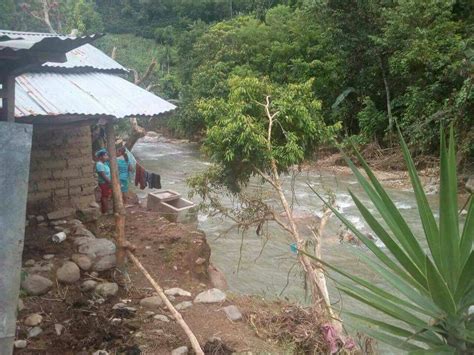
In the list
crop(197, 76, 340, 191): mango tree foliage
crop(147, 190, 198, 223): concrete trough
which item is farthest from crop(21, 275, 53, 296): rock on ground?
crop(147, 190, 198, 223): concrete trough

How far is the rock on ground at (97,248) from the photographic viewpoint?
20.0 feet

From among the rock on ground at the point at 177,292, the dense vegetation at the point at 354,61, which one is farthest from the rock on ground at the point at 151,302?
the dense vegetation at the point at 354,61

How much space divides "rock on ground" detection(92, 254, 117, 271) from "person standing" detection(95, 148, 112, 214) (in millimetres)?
2260

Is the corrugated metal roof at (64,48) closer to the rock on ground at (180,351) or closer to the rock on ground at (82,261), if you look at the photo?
the rock on ground at (82,261)

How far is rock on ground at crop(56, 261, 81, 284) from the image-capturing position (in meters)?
5.58

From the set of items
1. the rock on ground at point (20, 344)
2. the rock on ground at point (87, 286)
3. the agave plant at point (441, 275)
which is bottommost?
the rock on ground at point (20, 344)

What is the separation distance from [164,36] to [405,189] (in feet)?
92.0

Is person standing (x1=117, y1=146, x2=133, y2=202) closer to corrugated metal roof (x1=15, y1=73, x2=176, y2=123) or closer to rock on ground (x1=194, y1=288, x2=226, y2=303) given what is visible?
corrugated metal roof (x1=15, y1=73, x2=176, y2=123)

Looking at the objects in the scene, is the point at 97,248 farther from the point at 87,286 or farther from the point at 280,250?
the point at 280,250

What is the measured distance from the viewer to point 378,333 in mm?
2457

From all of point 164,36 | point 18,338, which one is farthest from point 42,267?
point 164,36

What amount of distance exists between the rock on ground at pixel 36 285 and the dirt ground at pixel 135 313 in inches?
2.6

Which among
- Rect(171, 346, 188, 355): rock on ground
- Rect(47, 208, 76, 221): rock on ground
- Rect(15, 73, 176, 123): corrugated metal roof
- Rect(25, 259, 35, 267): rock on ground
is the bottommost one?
Rect(171, 346, 188, 355): rock on ground

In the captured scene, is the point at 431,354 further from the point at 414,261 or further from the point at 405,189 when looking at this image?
the point at 405,189
